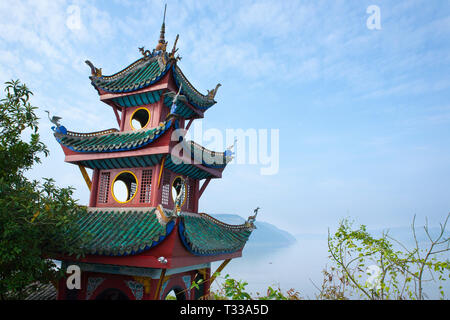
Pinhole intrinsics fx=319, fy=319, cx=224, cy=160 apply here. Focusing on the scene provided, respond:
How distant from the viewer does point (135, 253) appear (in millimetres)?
7875

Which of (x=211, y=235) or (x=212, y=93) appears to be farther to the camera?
(x=212, y=93)

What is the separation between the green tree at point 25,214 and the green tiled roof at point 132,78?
3.40 metres

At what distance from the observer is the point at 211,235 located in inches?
442

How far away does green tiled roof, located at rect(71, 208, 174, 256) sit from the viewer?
7855mm

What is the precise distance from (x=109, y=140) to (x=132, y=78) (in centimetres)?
259

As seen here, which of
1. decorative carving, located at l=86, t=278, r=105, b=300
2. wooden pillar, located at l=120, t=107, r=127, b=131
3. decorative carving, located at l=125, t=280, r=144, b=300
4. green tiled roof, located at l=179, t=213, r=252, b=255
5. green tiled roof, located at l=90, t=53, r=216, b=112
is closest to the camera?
decorative carving, located at l=125, t=280, r=144, b=300

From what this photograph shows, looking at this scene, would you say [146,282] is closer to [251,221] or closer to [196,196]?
[196,196]

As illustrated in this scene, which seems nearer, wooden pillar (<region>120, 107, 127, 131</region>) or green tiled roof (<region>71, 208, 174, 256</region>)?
green tiled roof (<region>71, 208, 174, 256</region>)

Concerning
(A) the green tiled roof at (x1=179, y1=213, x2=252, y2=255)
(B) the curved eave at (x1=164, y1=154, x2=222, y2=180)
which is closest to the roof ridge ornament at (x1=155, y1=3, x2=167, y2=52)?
(B) the curved eave at (x1=164, y1=154, x2=222, y2=180)

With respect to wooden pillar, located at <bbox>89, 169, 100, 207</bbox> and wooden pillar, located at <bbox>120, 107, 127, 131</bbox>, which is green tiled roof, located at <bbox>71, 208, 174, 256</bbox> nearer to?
wooden pillar, located at <bbox>89, 169, 100, 207</bbox>

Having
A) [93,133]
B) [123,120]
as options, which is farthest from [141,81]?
[93,133]

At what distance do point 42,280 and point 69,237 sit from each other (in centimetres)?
141

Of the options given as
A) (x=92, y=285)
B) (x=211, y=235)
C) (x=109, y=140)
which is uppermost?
(x=109, y=140)

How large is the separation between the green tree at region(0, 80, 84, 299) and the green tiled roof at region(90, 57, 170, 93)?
11.2 feet
